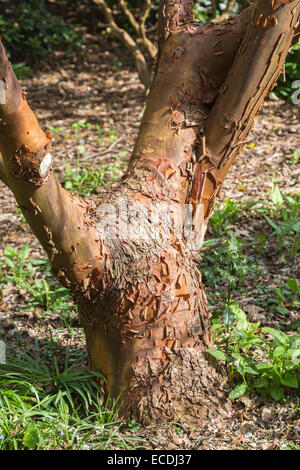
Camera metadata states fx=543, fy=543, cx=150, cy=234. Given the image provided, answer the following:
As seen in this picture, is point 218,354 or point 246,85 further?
point 218,354

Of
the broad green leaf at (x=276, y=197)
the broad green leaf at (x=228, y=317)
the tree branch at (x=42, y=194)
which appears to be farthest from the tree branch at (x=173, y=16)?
the broad green leaf at (x=276, y=197)

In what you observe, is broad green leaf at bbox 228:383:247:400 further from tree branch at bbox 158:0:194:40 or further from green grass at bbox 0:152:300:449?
tree branch at bbox 158:0:194:40

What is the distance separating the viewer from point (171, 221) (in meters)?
2.55

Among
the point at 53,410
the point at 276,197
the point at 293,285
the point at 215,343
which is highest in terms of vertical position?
the point at 276,197

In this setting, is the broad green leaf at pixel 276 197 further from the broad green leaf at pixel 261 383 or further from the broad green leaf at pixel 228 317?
the broad green leaf at pixel 261 383

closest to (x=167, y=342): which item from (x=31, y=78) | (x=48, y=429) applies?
(x=48, y=429)

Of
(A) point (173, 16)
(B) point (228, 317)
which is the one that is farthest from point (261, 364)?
(A) point (173, 16)

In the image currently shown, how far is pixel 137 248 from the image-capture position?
2.45 metres

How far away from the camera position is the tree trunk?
2.38m

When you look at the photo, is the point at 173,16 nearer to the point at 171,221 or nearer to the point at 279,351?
the point at 171,221

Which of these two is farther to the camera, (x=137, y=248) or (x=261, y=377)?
(x=261, y=377)

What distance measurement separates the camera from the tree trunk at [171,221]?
2.38 metres
